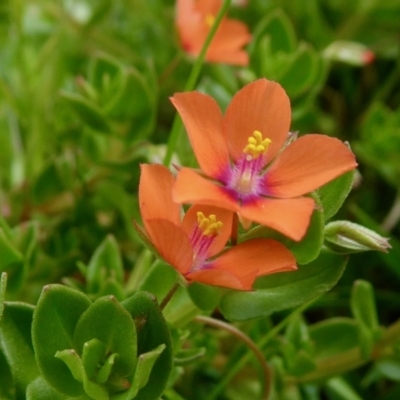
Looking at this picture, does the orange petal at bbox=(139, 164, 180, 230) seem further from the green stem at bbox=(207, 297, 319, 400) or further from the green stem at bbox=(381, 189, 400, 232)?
the green stem at bbox=(381, 189, 400, 232)

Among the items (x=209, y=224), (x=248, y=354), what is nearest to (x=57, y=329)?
(x=209, y=224)

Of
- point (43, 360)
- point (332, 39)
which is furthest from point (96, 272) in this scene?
point (332, 39)

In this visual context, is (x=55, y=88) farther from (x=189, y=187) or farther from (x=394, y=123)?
(x=189, y=187)

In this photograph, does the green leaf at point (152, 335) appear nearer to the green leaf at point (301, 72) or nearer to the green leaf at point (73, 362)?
the green leaf at point (73, 362)

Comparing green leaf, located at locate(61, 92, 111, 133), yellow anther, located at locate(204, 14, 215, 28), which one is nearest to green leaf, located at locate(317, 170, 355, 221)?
green leaf, located at locate(61, 92, 111, 133)

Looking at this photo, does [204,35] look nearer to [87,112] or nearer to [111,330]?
[87,112]
